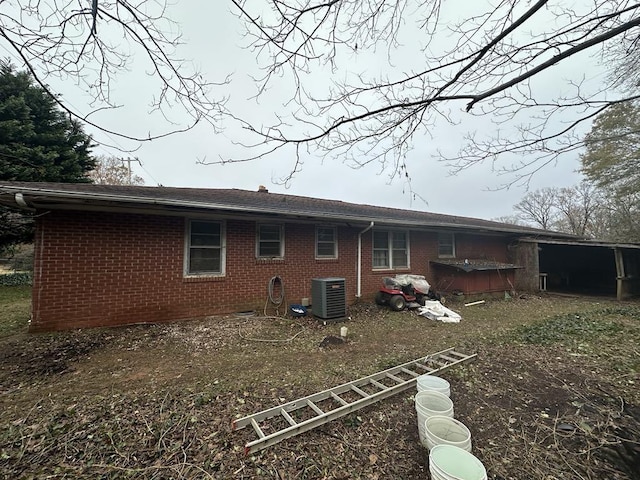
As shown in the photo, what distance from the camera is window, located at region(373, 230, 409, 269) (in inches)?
349

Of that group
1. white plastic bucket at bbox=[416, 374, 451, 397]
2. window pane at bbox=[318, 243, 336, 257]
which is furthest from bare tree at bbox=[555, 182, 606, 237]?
white plastic bucket at bbox=[416, 374, 451, 397]

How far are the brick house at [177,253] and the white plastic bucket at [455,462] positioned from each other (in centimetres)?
522

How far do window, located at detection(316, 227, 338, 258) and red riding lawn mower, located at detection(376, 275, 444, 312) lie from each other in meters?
1.85

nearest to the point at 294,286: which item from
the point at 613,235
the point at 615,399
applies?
the point at 615,399

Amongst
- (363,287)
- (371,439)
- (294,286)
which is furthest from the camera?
(363,287)

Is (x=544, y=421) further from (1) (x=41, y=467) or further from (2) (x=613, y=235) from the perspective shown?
(2) (x=613, y=235)

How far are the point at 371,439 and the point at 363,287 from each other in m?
6.09

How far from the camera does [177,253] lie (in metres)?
5.88

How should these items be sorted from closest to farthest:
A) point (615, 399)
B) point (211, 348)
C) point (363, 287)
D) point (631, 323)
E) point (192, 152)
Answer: point (192, 152), point (615, 399), point (211, 348), point (631, 323), point (363, 287)

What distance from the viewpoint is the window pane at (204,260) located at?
6.09 metres

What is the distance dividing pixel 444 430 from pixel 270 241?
5633 mm

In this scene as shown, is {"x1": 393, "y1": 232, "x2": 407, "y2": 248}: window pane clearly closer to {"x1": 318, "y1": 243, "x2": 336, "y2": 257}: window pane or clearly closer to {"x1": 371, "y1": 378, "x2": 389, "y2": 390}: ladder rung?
{"x1": 318, "y1": 243, "x2": 336, "y2": 257}: window pane

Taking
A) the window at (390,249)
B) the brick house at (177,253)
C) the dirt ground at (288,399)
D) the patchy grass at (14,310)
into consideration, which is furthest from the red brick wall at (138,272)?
the window at (390,249)

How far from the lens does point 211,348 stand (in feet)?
14.5
